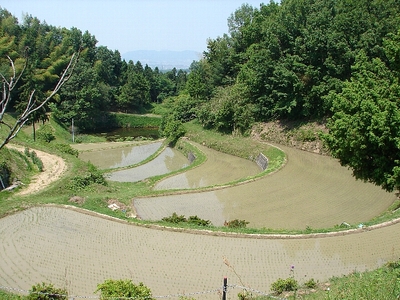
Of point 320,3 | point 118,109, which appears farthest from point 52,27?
point 320,3

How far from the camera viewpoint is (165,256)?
12523 millimetres

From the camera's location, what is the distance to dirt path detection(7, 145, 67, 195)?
63.5 feet

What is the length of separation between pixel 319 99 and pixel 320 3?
6712 millimetres

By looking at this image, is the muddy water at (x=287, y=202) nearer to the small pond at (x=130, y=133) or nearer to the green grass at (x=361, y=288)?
the green grass at (x=361, y=288)

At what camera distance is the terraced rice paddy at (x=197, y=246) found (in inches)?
442

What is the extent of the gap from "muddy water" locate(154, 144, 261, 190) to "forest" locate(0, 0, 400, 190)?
5.47 m

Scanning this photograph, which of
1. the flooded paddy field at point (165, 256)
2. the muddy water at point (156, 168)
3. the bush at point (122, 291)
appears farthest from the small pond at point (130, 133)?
the bush at point (122, 291)

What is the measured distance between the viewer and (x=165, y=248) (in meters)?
13.1

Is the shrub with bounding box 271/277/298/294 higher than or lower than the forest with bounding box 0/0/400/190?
lower

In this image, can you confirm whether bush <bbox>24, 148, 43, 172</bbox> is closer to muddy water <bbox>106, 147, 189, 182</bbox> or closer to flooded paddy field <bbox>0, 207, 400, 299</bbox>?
muddy water <bbox>106, 147, 189, 182</bbox>

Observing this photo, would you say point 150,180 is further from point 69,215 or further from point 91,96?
point 91,96

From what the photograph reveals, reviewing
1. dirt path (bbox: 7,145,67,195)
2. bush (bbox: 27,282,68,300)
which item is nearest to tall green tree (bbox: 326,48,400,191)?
bush (bbox: 27,282,68,300)

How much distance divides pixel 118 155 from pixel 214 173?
11230mm

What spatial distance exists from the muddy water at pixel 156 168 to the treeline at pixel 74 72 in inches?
554
